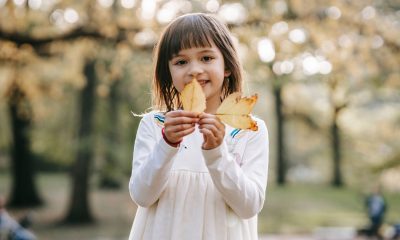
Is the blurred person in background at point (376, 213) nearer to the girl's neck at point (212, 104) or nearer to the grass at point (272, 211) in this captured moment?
the grass at point (272, 211)

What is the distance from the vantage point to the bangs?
5.41ft

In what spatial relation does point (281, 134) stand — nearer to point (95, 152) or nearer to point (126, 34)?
point (95, 152)

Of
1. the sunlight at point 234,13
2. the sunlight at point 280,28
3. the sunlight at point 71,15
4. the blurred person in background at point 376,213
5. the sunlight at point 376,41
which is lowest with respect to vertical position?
the blurred person in background at point 376,213

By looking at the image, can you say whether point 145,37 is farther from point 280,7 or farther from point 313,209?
point 313,209

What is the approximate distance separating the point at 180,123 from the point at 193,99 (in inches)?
3.0

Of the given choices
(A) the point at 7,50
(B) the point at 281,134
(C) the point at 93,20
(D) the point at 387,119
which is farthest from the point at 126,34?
(D) the point at 387,119

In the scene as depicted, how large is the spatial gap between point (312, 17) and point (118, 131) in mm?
8296

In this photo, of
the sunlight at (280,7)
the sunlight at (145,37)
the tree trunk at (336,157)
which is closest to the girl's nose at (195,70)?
the sunlight at (280,7)

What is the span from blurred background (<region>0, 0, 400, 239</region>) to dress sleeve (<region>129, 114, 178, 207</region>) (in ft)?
1.09

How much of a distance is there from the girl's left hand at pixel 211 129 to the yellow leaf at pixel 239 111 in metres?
0.03

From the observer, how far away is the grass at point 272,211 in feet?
42.5

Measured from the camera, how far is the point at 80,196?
1340 centimetres

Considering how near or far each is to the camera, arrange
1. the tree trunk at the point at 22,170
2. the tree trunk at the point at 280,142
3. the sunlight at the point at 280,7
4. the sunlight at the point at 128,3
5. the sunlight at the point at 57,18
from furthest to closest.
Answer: the tree trunk at the point at 280,142, the tree trunk at the point at 22,170, the sunlight at the point at 57,18, the sunlight at the point at 128,3, the sunlight at the point at 280,7

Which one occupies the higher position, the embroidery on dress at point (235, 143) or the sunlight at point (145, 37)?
the sunlight at point (145, 37)
